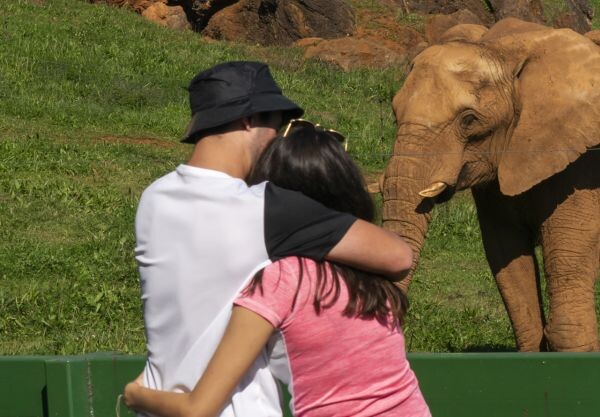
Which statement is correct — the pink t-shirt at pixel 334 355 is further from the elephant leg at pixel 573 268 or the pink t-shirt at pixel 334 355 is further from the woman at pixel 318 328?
the elephant leg at pixel 573 268

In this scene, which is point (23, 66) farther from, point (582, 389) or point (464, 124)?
point (582, 389)

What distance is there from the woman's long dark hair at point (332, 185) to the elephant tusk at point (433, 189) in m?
3.83

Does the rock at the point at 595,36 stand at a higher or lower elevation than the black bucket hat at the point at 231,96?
lower

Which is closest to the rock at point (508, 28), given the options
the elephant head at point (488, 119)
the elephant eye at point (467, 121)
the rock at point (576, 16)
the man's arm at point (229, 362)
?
the elephant head at point (488, 119)

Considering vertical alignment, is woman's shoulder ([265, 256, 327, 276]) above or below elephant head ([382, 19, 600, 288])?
above

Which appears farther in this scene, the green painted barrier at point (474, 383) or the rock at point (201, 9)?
the rock at point (201, 9)

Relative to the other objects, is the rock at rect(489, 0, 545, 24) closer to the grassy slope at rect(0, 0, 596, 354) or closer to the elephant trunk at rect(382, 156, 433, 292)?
the grassy slope at rect(0, 0, 596, 354)

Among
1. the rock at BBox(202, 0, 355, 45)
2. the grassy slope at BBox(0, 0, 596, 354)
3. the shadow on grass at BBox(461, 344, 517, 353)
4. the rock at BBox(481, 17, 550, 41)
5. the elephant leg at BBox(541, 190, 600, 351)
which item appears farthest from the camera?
the rock at BBox(202, 0, 355, 45)

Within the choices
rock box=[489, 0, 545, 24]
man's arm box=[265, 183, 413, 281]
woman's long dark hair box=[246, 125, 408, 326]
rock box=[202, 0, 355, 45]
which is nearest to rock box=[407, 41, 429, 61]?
rock box=[202, 0, 355, 45]

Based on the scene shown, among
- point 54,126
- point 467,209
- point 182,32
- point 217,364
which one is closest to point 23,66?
point 54,126

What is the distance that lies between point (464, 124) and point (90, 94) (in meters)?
9.27

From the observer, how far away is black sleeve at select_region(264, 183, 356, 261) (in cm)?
311

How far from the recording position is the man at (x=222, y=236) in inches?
123

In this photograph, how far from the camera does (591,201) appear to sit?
7340 mm
